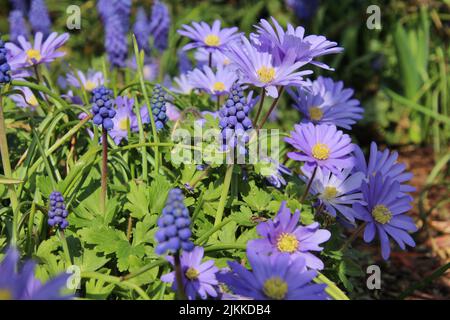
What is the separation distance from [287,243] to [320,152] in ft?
1.06

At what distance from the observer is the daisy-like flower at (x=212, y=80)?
91.5 inches

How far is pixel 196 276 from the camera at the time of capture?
5.08 ft

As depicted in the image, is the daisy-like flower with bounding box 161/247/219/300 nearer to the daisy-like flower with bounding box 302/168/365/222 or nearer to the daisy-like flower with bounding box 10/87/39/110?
the daisy-like flower with bounding box 302/168/365/222

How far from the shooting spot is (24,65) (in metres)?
2.20

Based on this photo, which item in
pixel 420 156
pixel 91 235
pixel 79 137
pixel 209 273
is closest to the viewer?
pixel 209 273

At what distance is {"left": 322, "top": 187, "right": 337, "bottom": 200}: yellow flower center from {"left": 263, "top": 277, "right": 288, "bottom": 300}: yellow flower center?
57cm

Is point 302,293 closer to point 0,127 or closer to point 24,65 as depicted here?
point 0,127

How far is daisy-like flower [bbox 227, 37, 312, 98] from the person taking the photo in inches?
68.7

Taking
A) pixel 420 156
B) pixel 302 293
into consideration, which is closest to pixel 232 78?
pixel 302 293

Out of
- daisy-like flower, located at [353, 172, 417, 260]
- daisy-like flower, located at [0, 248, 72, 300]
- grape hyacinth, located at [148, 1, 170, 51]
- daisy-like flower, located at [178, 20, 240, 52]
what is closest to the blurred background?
grape hyacinth, located at [148, 1, 170, 51]

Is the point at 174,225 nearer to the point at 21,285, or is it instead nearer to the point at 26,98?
the point at 21,285

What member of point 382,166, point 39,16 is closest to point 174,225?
point 382,166
